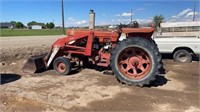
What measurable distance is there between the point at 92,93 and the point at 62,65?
221cm

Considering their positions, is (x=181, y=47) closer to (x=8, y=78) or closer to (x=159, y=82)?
(x=159, y=82)

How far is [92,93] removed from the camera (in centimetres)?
539

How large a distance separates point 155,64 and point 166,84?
2.31 ft

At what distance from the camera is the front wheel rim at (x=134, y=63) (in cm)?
621

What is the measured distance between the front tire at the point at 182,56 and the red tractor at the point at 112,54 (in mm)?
3681

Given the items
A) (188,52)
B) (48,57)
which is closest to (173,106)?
(48,57)

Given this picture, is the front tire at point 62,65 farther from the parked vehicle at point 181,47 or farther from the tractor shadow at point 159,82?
the parked vehicle at point 181,47

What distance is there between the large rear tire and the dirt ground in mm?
242

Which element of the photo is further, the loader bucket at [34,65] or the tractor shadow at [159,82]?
the loader bucket at [34,65]

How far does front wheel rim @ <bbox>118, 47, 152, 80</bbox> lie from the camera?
244 inches

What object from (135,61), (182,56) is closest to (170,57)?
(182,56)

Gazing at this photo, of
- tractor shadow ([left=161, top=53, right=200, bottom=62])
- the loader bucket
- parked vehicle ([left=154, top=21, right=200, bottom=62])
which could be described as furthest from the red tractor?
tractor shadow ([left=161, top=53, right=200, bottom=62])

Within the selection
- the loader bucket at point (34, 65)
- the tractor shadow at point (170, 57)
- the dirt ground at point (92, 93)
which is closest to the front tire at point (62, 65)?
the dirt ground at point (92, 93)

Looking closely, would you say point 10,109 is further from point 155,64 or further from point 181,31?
point 181,31
